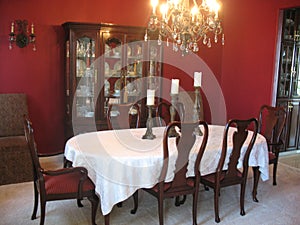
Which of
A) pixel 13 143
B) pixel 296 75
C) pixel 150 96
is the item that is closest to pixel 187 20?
pixel 150 96

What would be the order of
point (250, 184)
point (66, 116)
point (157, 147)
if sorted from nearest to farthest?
1. point (157, 147)
2. point (250, 184)
3. point (66, 116)

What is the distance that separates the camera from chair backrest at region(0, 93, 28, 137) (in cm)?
414

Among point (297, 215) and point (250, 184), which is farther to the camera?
point (250, 184)

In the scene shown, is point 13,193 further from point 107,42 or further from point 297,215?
point 297,215

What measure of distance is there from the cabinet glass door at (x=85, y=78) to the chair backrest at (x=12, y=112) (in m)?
0.72

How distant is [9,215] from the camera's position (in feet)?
9.92

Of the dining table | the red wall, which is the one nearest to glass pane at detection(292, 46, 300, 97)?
the red wall

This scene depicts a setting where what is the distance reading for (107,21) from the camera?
472cm

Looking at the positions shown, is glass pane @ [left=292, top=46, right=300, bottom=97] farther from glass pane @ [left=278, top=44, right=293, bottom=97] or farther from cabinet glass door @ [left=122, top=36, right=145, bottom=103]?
cabinet glass door @ [left=122, top=36, right=145, bottom=103]

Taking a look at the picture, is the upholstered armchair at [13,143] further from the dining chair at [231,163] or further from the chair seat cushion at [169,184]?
the dining chair at [231,163]

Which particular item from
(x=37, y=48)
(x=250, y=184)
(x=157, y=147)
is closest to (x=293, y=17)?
(x=250, y=184)

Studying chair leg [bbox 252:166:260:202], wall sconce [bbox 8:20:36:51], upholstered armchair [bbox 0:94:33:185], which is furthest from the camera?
wall sconce [bbox 8:20:36:51]

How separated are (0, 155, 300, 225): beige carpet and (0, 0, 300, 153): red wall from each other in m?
1.25

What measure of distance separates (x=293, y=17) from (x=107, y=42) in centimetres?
297
